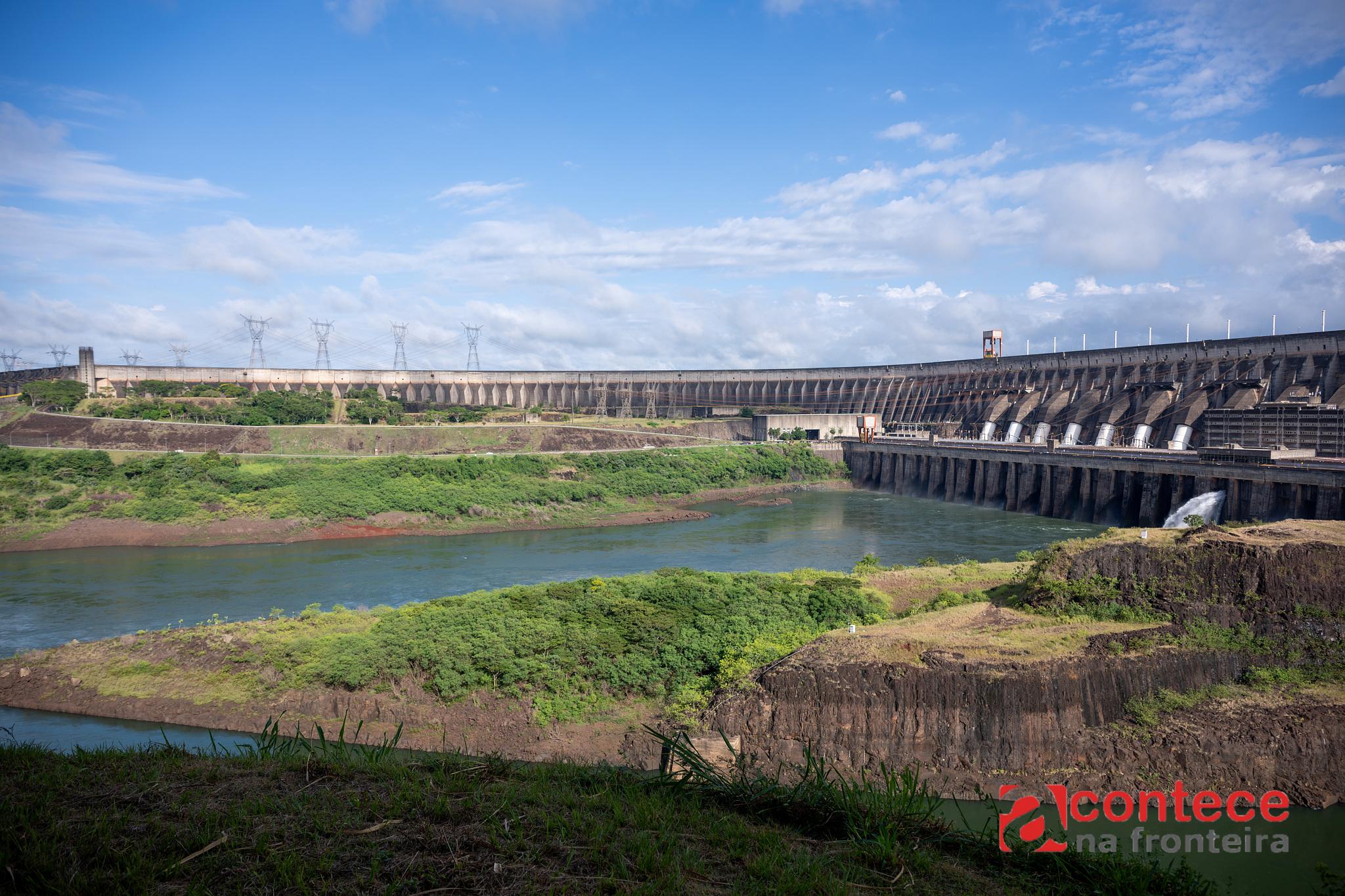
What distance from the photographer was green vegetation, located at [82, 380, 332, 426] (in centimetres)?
6706

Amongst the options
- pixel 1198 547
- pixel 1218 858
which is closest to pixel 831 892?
pixel 1218 858

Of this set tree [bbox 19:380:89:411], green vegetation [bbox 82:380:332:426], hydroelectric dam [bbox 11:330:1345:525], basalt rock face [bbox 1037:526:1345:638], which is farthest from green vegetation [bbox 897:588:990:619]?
tree [bbox 19:380:89:411]

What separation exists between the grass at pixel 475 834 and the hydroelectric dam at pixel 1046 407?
36662 millimetres

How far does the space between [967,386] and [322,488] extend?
5981cm

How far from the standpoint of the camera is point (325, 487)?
167 feet

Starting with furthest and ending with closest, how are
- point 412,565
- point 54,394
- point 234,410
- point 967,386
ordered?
point 967,386 < point 234,410 < point 54,394 < point 412,565

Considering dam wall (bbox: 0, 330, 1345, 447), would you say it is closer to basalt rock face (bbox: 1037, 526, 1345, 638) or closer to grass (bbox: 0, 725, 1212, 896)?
basalt rock face (bbox: 1037, 526, 1345, 638)

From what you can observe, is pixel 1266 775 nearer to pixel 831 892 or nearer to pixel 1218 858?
pixel 1218 858

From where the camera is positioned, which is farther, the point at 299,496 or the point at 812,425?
the point at 812,425

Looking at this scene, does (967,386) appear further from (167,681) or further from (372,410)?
(167,681)

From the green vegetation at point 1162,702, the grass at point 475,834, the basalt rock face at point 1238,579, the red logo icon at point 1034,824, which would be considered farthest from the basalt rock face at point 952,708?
the grass at point 475,834

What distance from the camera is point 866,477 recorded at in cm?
7362

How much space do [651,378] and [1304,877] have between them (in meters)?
92.7

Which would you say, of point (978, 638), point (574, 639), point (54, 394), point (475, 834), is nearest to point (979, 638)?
point (978, 638)
